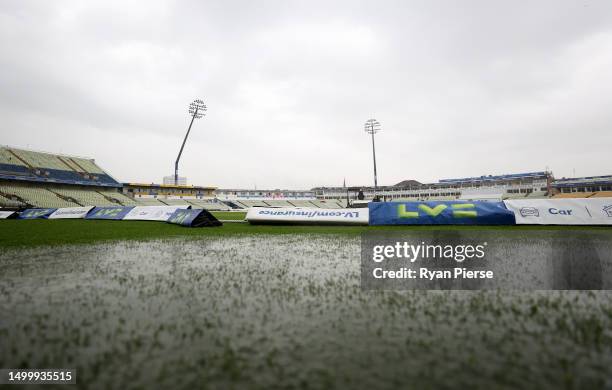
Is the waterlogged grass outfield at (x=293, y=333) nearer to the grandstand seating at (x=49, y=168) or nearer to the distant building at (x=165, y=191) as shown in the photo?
the grandstand seating at (x=49, y=168)

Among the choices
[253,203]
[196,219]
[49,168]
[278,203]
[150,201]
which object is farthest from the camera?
[253,203]

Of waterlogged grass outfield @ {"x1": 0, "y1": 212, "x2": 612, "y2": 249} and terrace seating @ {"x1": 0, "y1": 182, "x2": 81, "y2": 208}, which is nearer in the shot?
waterlogged grass outfield @ {"x1": 0, "y1": 212, "x2": 612, "y2": 249}

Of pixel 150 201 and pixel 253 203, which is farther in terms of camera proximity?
pixel 253 203

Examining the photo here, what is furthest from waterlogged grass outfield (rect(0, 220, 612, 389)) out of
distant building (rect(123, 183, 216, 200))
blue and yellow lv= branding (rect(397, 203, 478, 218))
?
distant building (rect(123, 183, 216, 200))

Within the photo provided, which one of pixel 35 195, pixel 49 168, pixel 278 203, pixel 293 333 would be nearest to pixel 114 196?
pixel 49 168

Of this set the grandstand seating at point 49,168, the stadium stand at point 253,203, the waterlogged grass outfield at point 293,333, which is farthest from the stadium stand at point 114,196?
the waterlogged grass outfield at point 293,333

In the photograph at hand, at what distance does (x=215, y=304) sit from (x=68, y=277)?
105 inches

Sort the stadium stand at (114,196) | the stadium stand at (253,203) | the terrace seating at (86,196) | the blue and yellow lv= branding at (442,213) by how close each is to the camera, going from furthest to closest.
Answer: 1. the stadium stand at (253,203)
2. the stadium stand at (114,196)
3. the terrace seating at (86,196)
4. the blue and yellow lv= branding at (442,213)

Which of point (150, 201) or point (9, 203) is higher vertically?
point (150, 201)

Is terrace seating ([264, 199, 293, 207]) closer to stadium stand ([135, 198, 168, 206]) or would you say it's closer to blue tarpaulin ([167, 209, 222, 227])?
stadium stand ([135, 198, 168, 206])

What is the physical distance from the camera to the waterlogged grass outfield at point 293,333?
1711mm

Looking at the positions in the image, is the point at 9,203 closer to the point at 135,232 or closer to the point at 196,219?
the point at 196,219

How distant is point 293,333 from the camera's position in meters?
2.32

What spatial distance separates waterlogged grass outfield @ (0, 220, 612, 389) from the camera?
1711 millimetres
